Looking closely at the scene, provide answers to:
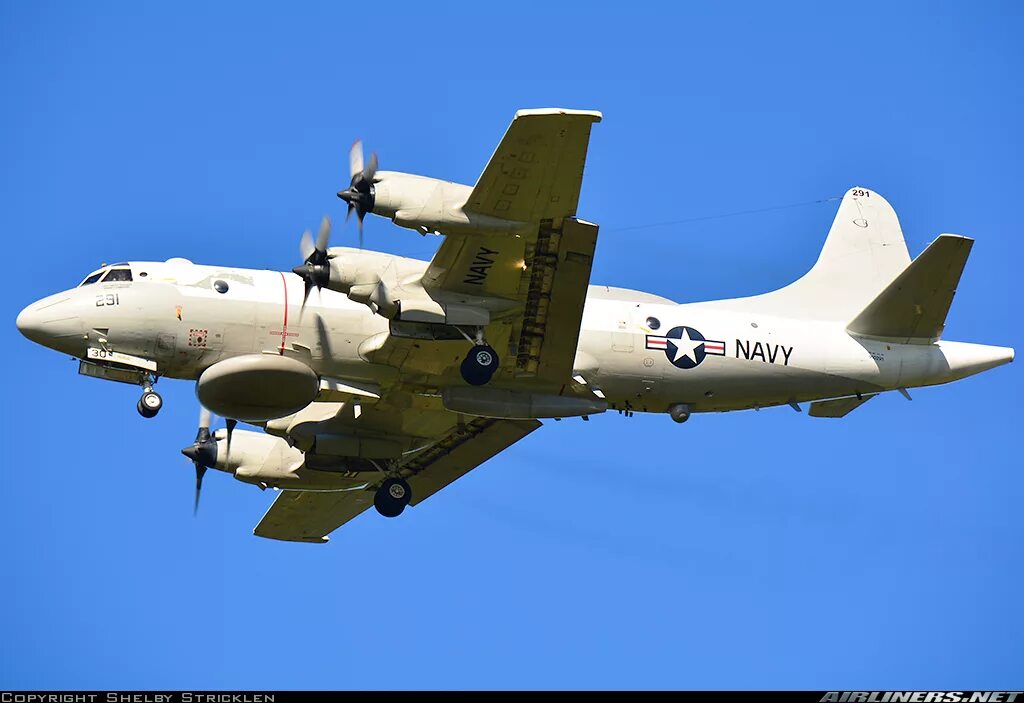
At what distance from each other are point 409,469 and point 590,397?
232 inches

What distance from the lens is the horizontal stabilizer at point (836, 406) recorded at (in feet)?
101

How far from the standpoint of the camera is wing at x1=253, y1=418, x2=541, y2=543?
32000 millimetres

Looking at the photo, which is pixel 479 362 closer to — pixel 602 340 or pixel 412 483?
pixel 602 340

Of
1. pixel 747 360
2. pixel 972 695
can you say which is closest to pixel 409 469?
pixel 747 360

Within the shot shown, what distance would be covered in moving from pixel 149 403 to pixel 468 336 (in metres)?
5.87

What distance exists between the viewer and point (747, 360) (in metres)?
29.6

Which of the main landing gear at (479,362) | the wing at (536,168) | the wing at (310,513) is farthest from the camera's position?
the wing at (310,513)

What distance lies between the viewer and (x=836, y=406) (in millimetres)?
30906

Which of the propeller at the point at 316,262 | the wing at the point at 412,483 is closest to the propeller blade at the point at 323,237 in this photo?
the propeller at the point at 316,262

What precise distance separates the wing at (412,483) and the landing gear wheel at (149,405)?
6008mm

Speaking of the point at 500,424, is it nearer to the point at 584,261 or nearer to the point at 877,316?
the point at 584,261

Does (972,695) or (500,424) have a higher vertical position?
(500,424)

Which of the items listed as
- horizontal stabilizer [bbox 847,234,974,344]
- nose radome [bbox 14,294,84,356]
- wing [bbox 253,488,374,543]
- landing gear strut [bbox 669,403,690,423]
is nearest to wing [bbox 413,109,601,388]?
landing gear strut [bbox 669,403,690,423]

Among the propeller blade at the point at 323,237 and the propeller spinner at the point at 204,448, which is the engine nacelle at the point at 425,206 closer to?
the propeller blade at the point at 323,237
